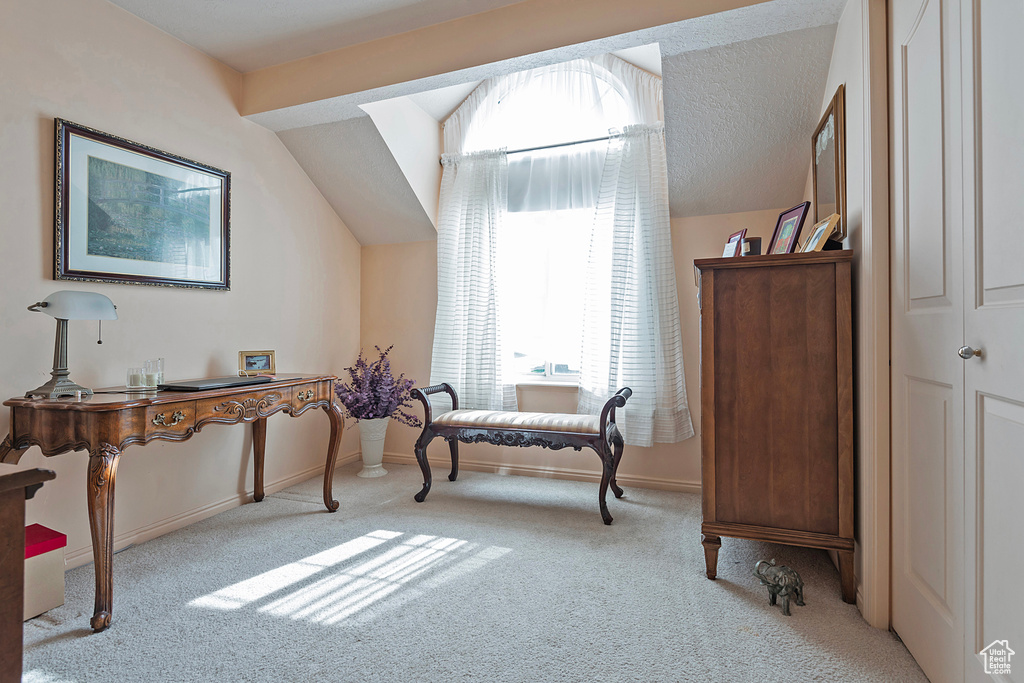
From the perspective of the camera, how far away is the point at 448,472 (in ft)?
12.4

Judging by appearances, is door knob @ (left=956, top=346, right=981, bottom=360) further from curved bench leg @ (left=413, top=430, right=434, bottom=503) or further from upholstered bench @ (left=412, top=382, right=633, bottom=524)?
curved bench leg @ (left=413, top=430, right=434, bottom=503)

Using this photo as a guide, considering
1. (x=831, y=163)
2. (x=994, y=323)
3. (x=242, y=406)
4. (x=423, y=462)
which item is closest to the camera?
(x=994, y=323)

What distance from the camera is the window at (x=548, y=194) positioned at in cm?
348

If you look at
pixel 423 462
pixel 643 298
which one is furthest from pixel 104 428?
pixel 643 298

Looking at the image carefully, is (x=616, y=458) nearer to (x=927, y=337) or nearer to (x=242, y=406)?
(x=927, y=337)

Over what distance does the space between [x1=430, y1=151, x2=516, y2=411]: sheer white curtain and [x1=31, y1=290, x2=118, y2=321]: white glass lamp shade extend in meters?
2.01

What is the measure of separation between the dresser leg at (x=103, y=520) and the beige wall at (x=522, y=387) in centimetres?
203

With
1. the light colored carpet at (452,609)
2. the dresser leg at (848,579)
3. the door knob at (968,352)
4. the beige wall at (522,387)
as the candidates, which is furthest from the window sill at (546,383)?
the door knob at (968,352)

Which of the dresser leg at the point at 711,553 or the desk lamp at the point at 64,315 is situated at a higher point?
the desk lamp at the point at 64,315

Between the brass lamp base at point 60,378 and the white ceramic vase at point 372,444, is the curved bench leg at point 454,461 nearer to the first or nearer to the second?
the white ceramic vase at point 372,444

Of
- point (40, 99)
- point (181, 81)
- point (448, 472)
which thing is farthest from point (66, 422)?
point (448, 472)

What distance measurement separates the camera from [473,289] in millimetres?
3645

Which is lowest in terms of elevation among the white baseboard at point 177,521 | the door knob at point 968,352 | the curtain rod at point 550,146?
the white baseboard at point 177,521

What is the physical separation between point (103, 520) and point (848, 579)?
8.80 feet
